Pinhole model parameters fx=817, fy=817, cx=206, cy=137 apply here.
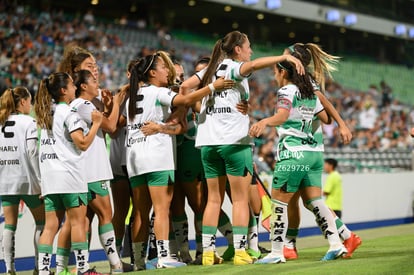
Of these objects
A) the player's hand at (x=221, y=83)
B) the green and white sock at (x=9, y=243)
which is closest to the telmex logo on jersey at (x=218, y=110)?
the player's hand at (x=221, y=83)

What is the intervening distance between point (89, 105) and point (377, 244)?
4.74m

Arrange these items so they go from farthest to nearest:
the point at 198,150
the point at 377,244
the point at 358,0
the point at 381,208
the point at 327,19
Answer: the point at 358,0 < the point at 327,19 < the point at 381,208 < the point at 377,244 < the point at 198,150

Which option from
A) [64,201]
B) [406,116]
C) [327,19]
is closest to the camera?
[64,201]

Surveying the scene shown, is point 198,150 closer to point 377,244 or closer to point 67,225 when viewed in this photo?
point 67,225

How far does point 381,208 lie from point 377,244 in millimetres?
8803

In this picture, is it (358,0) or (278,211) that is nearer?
(278,211)

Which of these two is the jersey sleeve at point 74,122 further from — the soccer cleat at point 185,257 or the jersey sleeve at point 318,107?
the jersey sleeve at point 318,107

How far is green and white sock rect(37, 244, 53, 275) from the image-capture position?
314 inches

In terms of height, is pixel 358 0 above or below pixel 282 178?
above

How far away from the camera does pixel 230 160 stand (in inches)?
315

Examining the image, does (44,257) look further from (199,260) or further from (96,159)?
(199,260)

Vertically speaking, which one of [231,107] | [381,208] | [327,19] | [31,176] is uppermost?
[327,19]

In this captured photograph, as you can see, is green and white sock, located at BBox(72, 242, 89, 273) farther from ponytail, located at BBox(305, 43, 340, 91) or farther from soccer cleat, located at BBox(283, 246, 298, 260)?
ponytail, located at BBox(305, 43, 340, 91)

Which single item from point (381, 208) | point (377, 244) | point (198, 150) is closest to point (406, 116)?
point (381, 208)
